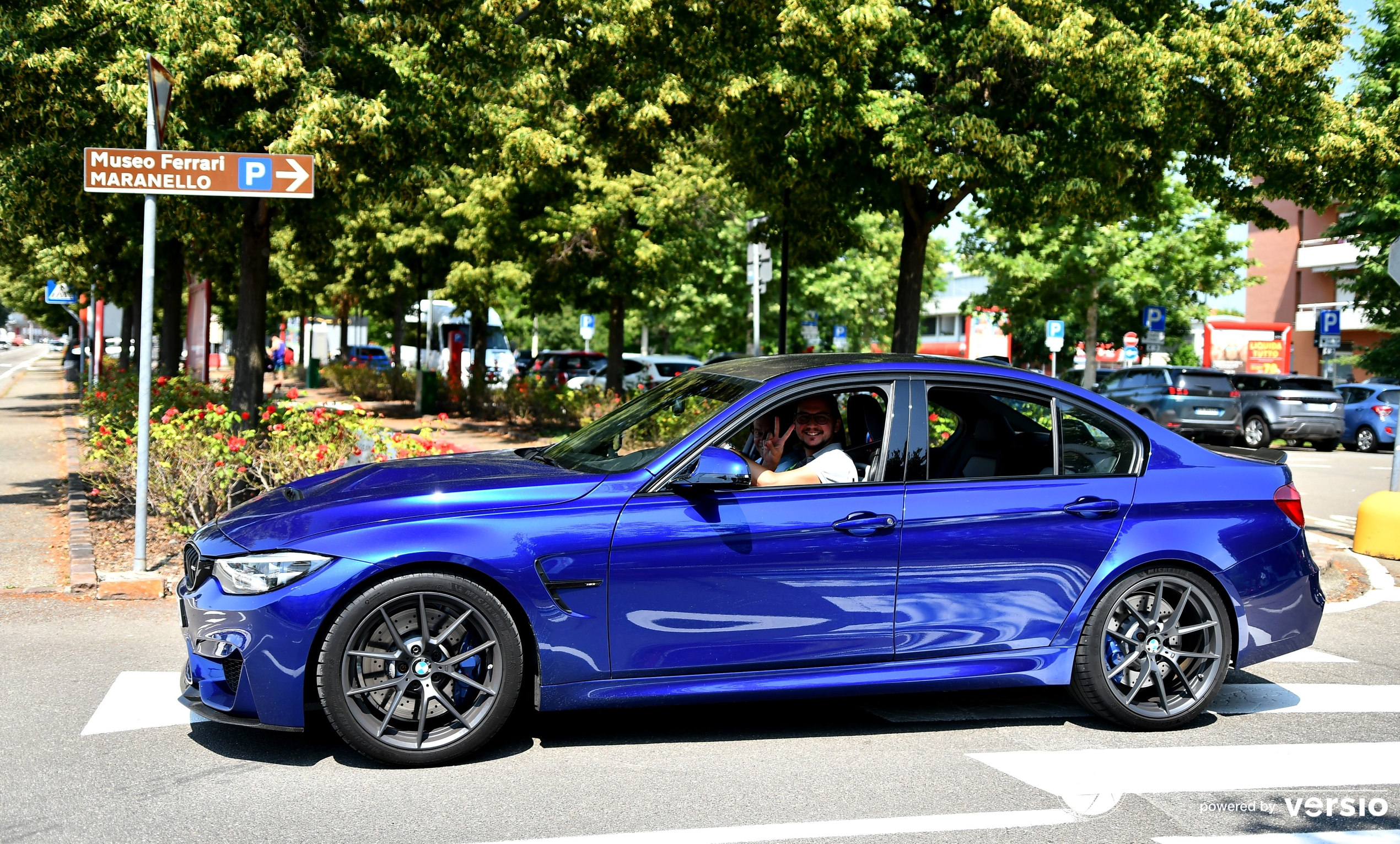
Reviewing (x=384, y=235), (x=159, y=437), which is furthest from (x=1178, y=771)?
(x=384, y=235)

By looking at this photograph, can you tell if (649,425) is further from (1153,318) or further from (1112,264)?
(1112,264)

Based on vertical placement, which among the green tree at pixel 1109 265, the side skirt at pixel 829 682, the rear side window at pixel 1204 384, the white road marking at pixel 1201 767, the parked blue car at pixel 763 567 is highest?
the green tree at pixel 1109 265

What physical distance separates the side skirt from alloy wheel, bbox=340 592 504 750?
0.92ft

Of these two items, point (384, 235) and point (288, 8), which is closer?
point (288, 8)

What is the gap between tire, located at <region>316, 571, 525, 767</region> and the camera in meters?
4.59

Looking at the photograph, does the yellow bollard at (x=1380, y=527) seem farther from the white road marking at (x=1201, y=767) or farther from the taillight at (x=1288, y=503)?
the white road marking at (x=1201, y=767)

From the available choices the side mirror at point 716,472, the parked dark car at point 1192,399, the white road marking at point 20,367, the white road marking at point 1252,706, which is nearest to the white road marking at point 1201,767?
the white road marking at point 1252,706

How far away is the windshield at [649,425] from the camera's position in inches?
202

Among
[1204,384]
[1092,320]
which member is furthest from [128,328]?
[1092,320]

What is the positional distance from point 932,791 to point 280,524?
2.60 m

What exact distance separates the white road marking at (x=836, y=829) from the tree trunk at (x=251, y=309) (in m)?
9.86

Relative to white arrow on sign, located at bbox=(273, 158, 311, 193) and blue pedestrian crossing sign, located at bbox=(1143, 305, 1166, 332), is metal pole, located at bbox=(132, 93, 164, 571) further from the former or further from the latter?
blue pedestrian crossing sign, located at bbox=(1143, 305, 1166, 332)

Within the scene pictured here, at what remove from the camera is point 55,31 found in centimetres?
1051

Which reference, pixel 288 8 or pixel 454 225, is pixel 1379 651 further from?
pixel 454 225
